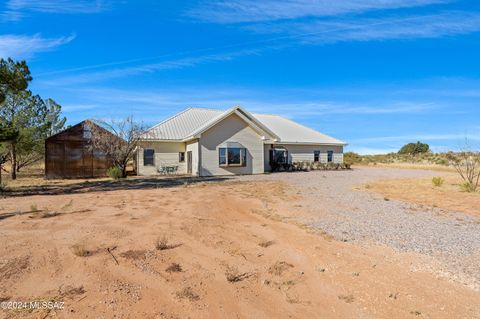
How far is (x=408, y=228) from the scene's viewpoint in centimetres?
818

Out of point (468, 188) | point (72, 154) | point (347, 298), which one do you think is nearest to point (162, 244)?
point (347, 298)

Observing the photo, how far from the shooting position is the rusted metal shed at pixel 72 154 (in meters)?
24.5

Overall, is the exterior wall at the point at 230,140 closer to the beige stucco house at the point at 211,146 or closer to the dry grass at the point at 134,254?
the beige stucco house at the point at 211,146

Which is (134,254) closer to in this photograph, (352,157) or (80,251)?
(80,251)

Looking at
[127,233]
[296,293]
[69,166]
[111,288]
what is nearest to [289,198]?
[127,233]

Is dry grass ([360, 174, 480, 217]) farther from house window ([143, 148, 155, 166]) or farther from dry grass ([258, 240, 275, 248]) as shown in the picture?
house window ([143, 148, 155, 166])

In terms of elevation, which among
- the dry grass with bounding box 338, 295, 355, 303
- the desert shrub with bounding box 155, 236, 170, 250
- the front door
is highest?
the front door

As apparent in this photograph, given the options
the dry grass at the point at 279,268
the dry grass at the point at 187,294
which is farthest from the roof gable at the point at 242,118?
the dry grass at the point at 187,294

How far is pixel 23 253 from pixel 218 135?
20587 millimetres

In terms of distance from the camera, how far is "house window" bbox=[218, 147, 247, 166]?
25.6 m

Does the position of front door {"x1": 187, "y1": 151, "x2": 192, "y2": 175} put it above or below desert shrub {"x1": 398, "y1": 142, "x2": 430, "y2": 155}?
below

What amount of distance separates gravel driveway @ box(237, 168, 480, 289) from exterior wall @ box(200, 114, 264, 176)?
13.5 m

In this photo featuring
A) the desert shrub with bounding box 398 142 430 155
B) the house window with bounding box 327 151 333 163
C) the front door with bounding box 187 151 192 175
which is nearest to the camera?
the front door with bounding box 187 151 192 175

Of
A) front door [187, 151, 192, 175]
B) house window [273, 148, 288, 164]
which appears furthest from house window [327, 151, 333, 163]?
front door [187, 151, 192, 175]
